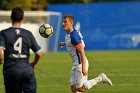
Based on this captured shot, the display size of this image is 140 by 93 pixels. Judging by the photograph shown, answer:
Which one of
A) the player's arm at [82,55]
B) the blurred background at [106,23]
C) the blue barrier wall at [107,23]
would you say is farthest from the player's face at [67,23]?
the blue barrier wall at [107,23]

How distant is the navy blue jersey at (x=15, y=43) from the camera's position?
32.7 ft

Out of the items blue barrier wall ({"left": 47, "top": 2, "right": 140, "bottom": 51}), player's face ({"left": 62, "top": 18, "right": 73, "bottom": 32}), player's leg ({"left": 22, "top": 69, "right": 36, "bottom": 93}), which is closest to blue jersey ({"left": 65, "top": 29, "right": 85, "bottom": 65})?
player's face ({"left": 62, "top": 18, "right": 73, "bottom": 32})

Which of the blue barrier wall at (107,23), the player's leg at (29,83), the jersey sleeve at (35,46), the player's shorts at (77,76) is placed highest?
the jersey sleeve at (35,46)

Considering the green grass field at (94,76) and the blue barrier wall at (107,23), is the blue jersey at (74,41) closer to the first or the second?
the green grass field at (94,76)

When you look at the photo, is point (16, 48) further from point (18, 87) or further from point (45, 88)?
point (45, 88)

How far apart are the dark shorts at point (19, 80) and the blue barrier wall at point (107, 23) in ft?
107

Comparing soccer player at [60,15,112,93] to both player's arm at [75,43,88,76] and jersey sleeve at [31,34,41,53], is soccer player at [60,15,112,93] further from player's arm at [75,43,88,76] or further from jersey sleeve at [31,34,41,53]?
jersey sleeve at [31,34,41,53]

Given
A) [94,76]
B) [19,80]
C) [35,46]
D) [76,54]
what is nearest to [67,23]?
[76,54]

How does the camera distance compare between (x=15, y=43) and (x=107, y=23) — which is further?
(x=107, y=23)

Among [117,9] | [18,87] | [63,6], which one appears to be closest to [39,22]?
[63,6]

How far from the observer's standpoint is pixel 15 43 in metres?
9.96

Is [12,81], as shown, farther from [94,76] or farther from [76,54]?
[94,76]

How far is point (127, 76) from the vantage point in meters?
20.3

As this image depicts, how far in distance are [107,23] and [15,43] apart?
33534 millimetres
